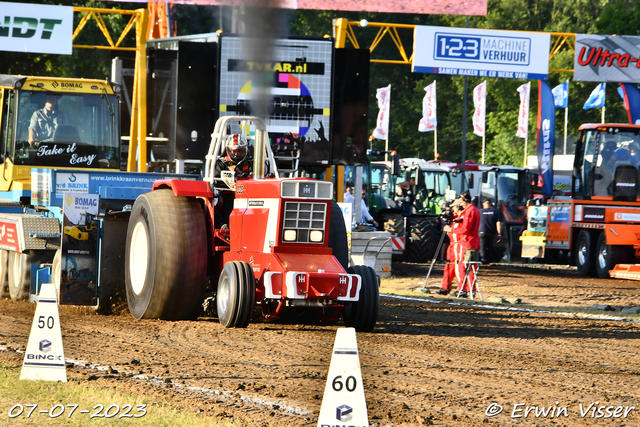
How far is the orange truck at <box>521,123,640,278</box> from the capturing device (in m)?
20.4

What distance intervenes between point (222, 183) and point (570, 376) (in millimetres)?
4407

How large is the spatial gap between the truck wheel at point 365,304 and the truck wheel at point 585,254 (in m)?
13.0

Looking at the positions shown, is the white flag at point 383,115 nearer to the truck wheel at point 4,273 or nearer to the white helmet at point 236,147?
the truck wheel at point 4,273

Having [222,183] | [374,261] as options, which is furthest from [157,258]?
[374,261]

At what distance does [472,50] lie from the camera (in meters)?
22.6

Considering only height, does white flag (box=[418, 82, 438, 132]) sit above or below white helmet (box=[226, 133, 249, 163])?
above

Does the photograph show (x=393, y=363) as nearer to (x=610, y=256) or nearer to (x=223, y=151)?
(x=223, y=151)

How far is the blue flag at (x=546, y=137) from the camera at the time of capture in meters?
28.5

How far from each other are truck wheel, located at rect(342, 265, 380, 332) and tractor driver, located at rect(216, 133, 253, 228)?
161cm

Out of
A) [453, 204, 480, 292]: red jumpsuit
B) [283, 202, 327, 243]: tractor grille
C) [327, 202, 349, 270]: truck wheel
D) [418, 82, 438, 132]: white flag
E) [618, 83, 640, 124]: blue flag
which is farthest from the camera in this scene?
[418, 82, 438, 132]: white flag

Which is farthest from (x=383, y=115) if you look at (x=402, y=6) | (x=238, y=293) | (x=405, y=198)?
(x=238, y=293)

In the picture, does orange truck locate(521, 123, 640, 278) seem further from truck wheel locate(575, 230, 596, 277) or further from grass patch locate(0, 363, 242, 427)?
grass patch locate(0, 363, 242, 427)

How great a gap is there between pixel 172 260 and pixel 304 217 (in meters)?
1.42

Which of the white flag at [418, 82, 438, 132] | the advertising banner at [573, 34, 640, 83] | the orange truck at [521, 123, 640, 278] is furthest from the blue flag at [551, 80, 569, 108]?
the orange truck at [521, 123, 640, 278]
